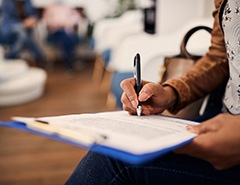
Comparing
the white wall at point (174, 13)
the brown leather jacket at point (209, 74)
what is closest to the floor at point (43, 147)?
the white wall at point (174, 13)

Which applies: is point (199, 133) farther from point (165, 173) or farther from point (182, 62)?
point (182, 62)

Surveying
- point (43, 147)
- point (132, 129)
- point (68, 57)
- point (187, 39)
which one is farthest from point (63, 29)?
point (132, 129)

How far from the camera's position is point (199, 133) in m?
0.48

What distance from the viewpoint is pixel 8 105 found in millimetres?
2686

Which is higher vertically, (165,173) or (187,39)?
(187,39)

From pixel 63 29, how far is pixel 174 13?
6.71 ft

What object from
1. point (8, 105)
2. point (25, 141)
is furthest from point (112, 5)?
point (25, 141)

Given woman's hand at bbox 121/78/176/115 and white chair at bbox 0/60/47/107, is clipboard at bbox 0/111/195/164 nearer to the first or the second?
woman's hand at bbox 121/78/176/115

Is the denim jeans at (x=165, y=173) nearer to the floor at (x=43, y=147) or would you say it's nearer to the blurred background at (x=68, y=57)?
the blurred background at (x=68, y=57)

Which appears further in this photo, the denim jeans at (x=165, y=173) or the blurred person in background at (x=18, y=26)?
the blurred person in background at (x=18, y=26)

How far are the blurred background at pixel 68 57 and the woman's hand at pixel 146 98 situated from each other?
0.47m

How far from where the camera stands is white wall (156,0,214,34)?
6.91 feet

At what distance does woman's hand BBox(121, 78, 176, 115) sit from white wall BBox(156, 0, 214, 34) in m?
1.51

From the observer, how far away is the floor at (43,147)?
60.4 inches
